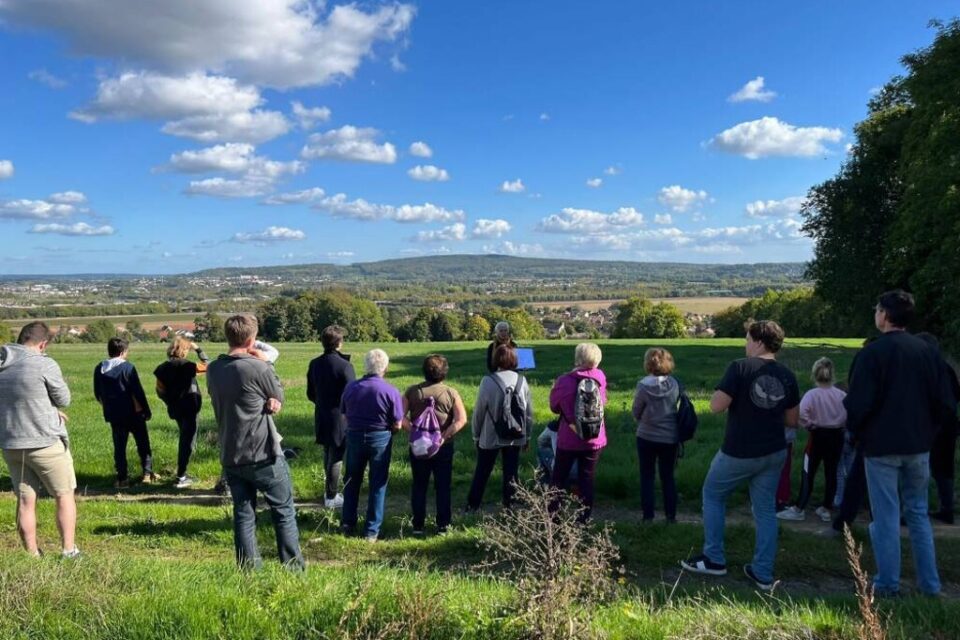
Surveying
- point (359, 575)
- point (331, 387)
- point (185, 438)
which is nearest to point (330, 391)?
point (331, 387)

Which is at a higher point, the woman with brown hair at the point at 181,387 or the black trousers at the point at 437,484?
the woman with brown hair at the point at 181,387

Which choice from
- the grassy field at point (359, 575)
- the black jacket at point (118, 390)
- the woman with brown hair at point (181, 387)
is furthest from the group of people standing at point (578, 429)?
the black jacket at point (118, 390)

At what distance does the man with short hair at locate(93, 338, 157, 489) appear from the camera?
8492 mm

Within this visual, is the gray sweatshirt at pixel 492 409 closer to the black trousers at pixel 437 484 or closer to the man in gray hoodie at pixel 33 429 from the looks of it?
the black trousers at pixel 437 484

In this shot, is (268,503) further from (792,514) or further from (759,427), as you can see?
(792,514)

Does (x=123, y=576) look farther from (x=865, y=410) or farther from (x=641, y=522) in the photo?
(x=865, y=410)

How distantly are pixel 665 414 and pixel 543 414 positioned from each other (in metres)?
6.73

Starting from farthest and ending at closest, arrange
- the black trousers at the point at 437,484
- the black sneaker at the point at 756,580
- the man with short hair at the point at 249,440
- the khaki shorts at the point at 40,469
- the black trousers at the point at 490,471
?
the black trousers at the point at 490,471 < the black trousers at the point at 437,484 < the khaki shorts at the point at 40,469 < the black sneaker at the point at 756,580 < the man with short hair at the point at 249,440

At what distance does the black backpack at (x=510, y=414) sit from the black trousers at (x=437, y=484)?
0.58 m

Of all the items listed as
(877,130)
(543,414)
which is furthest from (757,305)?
(543,414)

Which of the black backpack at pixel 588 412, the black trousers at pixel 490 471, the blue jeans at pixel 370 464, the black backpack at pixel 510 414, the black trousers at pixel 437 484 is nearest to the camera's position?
the black backpack at pixel 588 412

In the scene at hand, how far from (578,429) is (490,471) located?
4.63 ft

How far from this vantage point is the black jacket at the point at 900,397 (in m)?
4.72

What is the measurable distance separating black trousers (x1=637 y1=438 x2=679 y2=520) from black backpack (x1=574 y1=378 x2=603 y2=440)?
73 cm
